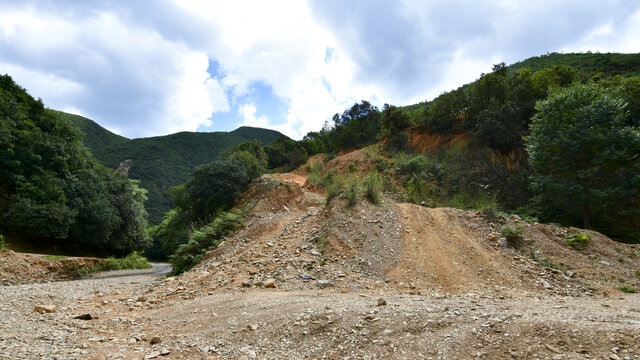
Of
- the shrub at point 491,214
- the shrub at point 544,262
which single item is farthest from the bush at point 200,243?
the shrub at point 544,262

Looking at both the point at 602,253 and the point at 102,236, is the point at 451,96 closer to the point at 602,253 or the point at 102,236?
the point at 602,253

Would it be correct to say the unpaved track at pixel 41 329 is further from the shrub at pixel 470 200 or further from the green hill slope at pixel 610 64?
the green hill slope at pixel 610 64

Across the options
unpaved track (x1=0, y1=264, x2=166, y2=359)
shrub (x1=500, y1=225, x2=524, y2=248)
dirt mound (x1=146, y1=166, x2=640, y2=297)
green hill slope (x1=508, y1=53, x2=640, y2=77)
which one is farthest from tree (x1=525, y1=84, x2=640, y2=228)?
green hill slope (x1=508, y1=53, x2=640, y2=77)

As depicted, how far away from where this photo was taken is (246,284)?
214 inches

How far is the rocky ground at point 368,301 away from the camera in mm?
2744

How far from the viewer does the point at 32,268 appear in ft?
31.6

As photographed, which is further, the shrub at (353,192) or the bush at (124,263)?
the bush at (124,263)

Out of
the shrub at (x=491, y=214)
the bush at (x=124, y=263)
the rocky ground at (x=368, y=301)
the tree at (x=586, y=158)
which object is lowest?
the bush at (x=124, y=263)

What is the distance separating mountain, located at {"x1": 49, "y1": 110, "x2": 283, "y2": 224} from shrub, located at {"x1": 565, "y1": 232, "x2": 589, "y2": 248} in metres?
49.4

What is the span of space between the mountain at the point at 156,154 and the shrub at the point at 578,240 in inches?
1943

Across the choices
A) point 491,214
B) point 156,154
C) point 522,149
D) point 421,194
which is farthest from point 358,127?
point 156,154

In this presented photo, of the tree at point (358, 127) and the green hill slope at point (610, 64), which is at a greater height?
the green hill slope at point (610, 64)

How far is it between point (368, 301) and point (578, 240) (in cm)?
667

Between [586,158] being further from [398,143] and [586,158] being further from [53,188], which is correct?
[53,188]
